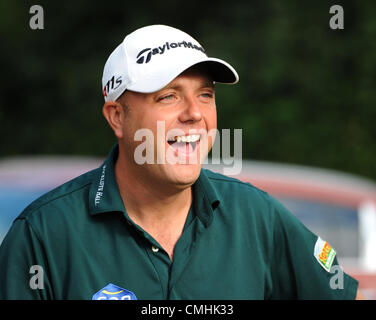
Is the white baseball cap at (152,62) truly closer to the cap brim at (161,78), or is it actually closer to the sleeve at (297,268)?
the cap brim at (161,78)

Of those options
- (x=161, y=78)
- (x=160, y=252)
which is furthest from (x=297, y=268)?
(x=161, y=78)

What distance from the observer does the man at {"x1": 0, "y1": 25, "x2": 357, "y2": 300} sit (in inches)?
91.5

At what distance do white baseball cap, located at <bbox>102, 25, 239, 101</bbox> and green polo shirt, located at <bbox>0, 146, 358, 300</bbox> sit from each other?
0.39 m

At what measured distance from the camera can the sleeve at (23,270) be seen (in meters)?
2.28

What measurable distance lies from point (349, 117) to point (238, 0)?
277 centimetres

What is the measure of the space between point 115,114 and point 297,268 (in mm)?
951

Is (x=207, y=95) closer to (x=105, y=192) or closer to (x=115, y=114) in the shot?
(x=115, y=114)

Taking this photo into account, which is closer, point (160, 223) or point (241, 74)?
point (160, 223)

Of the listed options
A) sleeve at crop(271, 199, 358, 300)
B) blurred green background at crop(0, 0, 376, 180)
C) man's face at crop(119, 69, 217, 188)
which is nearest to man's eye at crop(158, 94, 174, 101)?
man's face at crop(119, 69, 217, 188)

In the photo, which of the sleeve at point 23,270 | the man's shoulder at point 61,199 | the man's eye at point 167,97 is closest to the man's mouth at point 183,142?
the man's eye at point 167,97

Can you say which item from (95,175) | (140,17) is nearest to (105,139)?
(140,17)

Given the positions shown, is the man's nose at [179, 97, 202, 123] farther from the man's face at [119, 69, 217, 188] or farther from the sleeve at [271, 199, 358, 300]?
the sleeve at [271, 199, 358, 300]

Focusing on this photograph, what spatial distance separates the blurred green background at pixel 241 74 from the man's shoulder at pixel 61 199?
21.5ft

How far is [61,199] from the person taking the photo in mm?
2467
